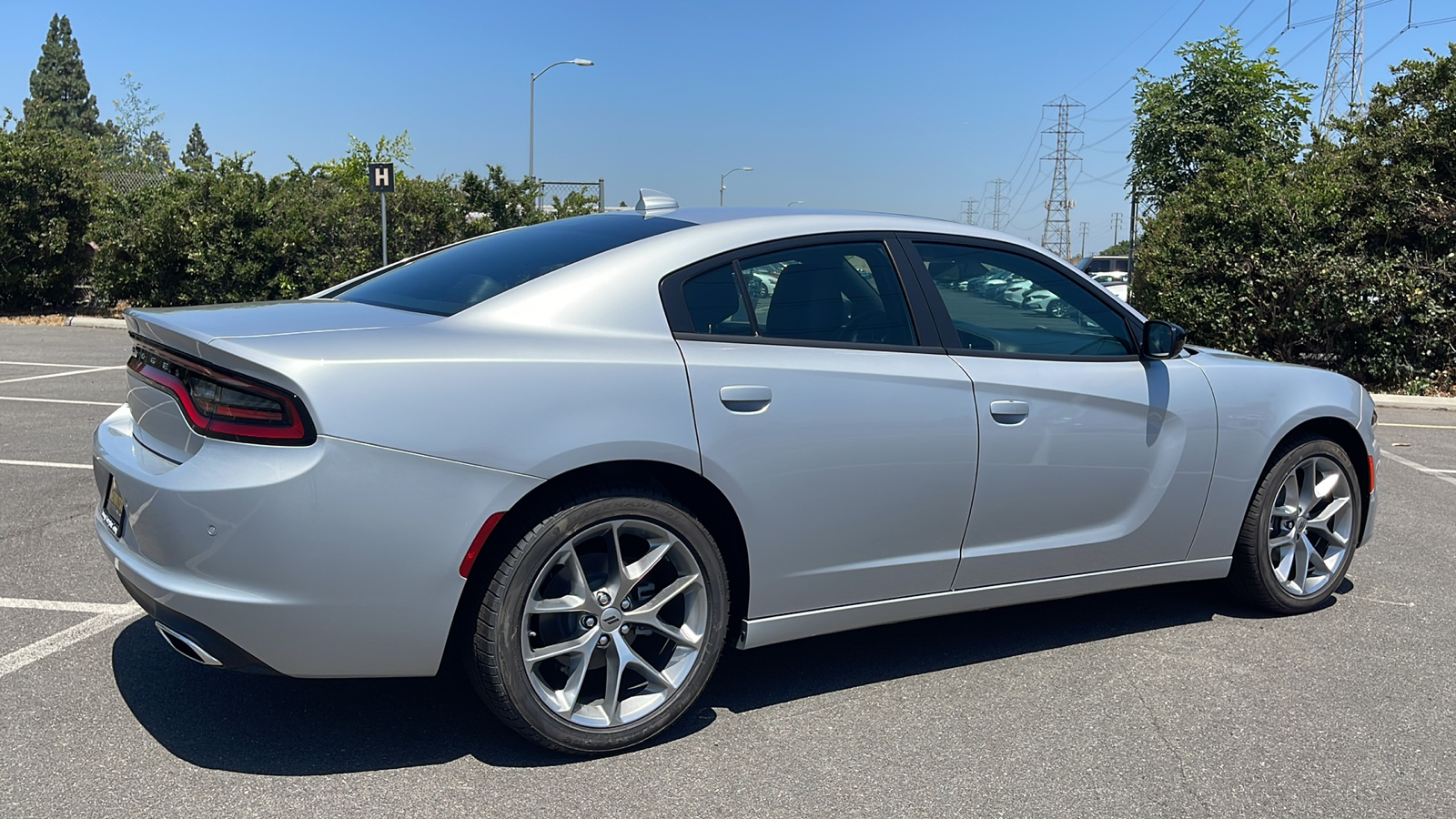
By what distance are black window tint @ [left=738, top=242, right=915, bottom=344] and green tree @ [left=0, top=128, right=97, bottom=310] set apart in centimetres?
1859

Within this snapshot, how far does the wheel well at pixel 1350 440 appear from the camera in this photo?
460 centimetres

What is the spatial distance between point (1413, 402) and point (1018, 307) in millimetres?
10171

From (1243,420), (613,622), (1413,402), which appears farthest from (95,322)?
(1413,402)

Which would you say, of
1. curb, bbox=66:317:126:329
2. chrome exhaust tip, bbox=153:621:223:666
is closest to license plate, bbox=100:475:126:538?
chrome exhaust tip, bbox=153:621:223:666

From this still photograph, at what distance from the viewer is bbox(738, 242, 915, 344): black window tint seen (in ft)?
11.4

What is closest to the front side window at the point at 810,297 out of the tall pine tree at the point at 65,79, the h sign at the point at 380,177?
the h sign at the point at 380,177

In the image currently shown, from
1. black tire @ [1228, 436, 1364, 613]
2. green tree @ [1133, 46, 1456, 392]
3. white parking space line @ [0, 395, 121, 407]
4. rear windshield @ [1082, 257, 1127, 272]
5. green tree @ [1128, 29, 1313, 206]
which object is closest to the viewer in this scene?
black tire @ [1228, 436, 1364, 613]

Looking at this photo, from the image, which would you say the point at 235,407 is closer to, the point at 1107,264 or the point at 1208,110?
the point at 1208,110

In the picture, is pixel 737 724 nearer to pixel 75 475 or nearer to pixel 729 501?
pixel 729 501

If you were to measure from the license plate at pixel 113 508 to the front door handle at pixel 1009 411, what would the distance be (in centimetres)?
262

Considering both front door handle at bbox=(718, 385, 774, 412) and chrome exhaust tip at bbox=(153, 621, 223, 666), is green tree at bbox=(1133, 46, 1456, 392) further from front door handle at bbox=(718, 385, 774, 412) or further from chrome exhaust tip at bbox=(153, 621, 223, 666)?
chrome exhaust tip at bbox=(153, 621, 223, 666)

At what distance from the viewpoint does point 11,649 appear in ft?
12.5

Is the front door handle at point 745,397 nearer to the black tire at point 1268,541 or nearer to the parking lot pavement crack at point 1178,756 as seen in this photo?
the parking lot pavement crack at point 1178,756

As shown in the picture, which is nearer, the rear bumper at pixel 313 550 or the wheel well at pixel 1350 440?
the rear bumper at pixel 313 550
